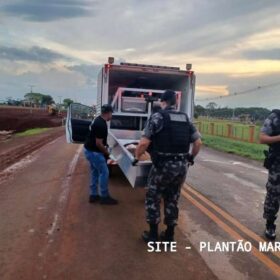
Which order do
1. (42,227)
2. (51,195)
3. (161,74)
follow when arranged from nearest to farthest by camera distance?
(42,227) < (51,195) < (161,74)

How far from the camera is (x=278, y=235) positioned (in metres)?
6.25

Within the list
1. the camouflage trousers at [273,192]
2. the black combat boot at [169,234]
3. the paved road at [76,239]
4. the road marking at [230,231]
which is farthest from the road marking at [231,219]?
the black combat boot at [169,234]

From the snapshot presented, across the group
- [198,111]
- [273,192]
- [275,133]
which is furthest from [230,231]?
[198,111]

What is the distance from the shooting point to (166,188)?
5.66 metres

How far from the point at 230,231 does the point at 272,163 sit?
1222 mm

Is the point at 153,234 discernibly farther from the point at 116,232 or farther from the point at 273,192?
the point at 273,192

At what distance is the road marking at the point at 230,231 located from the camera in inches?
199

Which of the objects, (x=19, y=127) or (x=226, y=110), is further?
(x=226, y=110)

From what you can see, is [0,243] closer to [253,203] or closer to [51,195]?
[51,195]

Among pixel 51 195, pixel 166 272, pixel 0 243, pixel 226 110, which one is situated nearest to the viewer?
pixel 166 272

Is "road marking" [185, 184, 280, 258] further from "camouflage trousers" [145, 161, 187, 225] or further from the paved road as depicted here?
"camouflage trousers" [145, 161, 187, 225]

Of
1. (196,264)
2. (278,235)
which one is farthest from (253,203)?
(196,264)

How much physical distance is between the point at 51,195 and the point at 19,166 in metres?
4.76

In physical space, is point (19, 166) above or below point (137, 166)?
below
